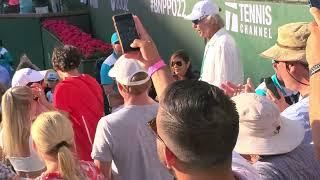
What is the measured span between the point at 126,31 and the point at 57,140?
95 cm

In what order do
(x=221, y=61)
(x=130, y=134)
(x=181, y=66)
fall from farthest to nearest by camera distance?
1. (x=181, y=66)
2. (x=221, y=61)
3. (x=130, y=134)

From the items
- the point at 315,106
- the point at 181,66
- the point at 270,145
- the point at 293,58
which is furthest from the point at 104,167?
the point at 181,66

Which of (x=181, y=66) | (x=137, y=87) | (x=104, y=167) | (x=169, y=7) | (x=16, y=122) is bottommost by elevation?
(x=104, y=167)

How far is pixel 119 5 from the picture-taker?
12984mm

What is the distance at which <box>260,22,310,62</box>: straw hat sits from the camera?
359cm

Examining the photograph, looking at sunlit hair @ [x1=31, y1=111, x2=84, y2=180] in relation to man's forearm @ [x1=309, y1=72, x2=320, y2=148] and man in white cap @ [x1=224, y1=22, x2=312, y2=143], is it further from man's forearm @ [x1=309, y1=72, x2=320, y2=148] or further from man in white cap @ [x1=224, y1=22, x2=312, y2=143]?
man's forearm @ [x1=309, y1=72, x2=320, y2=148]

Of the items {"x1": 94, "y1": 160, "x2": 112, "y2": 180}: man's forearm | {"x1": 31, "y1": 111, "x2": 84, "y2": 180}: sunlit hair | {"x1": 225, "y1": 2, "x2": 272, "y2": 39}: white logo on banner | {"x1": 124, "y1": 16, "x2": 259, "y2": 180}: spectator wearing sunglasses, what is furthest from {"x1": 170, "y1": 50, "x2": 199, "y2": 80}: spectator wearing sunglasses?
{"x1": 124, "y1": 16, "x2": 259, "y2": 180}: spectator wearing sunglasses

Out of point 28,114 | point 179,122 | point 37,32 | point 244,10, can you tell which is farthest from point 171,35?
point 179,122

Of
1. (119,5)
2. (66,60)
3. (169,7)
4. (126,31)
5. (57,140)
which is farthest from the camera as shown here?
(119,5)

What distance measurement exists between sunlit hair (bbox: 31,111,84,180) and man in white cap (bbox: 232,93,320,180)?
3.48 feet

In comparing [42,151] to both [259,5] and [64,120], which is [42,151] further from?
[259,5]

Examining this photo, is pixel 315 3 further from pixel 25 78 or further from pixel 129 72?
pixel 25 78

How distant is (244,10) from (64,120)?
182 inches

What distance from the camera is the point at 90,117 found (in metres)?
5.13
